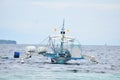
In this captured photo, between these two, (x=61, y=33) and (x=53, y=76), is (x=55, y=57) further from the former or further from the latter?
(x=53, y=76)

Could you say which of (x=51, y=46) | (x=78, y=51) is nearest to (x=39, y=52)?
(x=51, y=46)

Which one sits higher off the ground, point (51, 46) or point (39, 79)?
point (51, 46)

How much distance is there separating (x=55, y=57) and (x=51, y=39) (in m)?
3.94

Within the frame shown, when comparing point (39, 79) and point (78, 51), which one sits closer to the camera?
point (39, 79)

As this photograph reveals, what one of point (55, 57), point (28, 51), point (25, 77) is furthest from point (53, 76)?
point (28, 51)

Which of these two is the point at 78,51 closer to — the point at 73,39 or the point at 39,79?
the point at 73,39

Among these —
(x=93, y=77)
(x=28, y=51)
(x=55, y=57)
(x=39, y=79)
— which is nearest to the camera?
(x=39, y=79)

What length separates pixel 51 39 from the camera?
8150 cm

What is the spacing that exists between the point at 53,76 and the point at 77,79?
13.6 feet

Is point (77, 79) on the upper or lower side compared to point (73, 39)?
lower

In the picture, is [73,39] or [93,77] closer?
[93,77]

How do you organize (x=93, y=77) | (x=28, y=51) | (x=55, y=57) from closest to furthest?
(x=93, y=77) → (x=55, y=57) → (x=28, y=51)

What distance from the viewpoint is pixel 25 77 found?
53.6 meters

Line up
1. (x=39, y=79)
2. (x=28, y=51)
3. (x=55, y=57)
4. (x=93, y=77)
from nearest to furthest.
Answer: (x=39, y=79) < (x=93, y=77) < (x=55, y=57) < (x=28, y=51)
